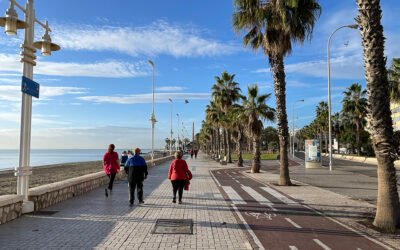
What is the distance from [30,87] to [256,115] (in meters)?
19.7

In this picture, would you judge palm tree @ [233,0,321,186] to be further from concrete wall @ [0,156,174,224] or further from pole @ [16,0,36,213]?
pole @ [16,0,36,213]

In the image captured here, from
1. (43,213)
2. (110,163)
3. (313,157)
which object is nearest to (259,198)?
(110,163)

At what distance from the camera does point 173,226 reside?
817 centimetres

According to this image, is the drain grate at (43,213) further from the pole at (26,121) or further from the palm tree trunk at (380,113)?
the palm tree trunk at (380,113)

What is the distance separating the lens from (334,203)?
487 inches

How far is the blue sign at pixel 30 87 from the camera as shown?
29.7ft

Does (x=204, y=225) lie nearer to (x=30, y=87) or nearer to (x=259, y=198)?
(x=30, y=87)

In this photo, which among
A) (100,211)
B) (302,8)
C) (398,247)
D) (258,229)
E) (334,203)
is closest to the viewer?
(398,247)

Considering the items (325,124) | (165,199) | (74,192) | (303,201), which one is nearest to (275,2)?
(303,201)

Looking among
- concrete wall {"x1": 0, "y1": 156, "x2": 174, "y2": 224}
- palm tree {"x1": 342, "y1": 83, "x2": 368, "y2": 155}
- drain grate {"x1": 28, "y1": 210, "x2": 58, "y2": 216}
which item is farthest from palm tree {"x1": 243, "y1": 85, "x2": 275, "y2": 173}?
palm tree {"x1": 342, "y1": 83, "x2": 368, "y2": 155}

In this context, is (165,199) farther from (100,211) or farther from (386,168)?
(386,168)

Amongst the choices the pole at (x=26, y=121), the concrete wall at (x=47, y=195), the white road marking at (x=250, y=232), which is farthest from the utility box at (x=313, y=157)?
the pole at (x=26, y=121)

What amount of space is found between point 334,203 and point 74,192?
8.41 m

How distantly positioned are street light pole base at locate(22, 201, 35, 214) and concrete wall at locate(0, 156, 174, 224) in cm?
14
